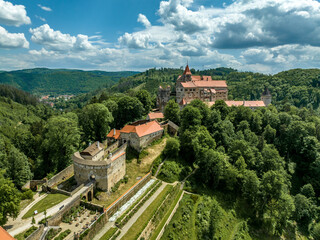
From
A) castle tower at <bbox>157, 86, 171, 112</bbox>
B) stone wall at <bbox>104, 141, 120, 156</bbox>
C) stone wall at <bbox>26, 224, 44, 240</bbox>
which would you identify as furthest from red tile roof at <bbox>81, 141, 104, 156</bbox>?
castle tower at <bbox>157, 86, 171, 112</bbox>

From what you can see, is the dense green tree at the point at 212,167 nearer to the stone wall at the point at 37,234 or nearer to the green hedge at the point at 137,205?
the green hedge at the point at 137,205

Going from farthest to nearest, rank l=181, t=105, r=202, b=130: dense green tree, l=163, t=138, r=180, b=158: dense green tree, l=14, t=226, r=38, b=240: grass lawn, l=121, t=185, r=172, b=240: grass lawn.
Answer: l=181, t=105, r=202, b=130: dense green tree
l=163, t=138, r=180, b=158: dense green tree
l=121, t=185, r=172, b=240: grass lawn
l=14, t=226, r=38, b=240: grass lawn

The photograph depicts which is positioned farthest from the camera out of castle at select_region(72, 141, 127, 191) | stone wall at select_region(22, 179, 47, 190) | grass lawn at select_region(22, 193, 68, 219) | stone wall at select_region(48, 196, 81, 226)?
stone wall at select_region(22, 179, 47, 190)

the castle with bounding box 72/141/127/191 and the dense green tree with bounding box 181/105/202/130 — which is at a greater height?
the dense green tree with bounding box 181/105/202/130

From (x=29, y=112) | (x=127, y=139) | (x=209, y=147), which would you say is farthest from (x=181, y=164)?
(x=29, y=112)

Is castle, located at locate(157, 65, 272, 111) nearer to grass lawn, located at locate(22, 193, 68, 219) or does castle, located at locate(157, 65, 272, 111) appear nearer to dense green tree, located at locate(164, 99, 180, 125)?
dense green tree, located at locate(164, 99, 180, 125)

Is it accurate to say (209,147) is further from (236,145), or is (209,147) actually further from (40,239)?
(40,239)
